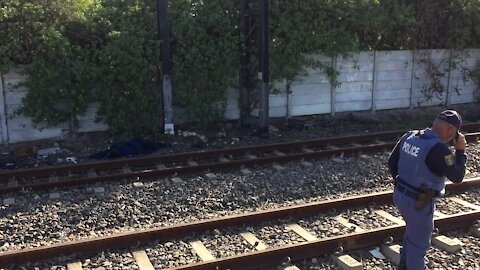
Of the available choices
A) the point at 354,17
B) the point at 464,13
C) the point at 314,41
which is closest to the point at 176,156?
the point at 314,41

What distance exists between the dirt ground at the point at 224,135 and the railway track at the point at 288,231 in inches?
198

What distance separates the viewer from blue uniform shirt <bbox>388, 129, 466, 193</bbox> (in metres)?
4.56

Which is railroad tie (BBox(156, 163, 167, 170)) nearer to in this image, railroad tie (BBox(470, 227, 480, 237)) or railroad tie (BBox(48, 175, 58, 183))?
railroad tie (BBox(48, 175, 58, 183))

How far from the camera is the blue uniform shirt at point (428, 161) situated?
180 inches

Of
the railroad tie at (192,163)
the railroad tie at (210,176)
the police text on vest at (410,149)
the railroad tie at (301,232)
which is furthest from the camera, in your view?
the railroad tie at (192,163)

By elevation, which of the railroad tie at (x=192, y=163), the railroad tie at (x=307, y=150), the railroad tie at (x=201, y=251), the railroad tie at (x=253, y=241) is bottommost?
the railroad tie at (x=201, y=251)

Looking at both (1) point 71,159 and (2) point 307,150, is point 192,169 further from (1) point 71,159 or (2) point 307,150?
(1) point 71,159

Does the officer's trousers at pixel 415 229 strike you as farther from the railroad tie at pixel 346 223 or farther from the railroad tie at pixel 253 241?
the railroad tie at pixel 253 241

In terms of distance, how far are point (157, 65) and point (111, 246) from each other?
7.37m

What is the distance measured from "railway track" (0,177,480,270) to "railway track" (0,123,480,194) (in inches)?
109

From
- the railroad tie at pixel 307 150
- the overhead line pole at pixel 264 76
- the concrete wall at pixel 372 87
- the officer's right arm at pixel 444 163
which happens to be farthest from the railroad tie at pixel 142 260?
the concrete wall at pixel 372 87

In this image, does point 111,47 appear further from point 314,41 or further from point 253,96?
point 314,41

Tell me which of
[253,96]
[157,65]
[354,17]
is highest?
[354,17]

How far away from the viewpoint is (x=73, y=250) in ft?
19.6
